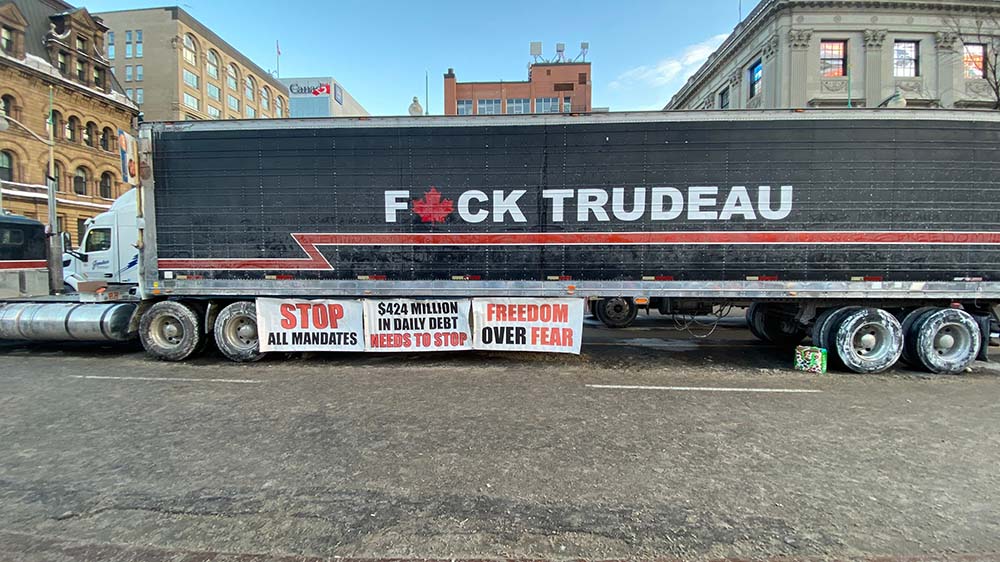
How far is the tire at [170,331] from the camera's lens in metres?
7.79

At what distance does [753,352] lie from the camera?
866cm

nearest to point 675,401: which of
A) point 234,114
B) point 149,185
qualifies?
point 149,185

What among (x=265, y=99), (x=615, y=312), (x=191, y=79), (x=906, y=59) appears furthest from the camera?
(x=265, y=99)

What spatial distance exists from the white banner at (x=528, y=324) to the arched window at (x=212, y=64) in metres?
75.7

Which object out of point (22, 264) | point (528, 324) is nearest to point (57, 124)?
point (22, 264)

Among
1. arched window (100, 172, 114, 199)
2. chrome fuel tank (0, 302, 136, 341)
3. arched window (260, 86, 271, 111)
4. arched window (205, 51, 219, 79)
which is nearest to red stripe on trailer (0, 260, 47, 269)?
chrome fuel tank (0, 302, 136, 341)

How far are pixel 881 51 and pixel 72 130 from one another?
54568 mm

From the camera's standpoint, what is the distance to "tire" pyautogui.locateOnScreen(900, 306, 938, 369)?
7.02m

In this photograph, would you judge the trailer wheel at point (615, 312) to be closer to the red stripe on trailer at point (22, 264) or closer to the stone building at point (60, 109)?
the red stripe on trailer at point (22, 264)

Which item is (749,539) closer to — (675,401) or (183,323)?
(675,401)

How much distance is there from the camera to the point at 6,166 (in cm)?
3075

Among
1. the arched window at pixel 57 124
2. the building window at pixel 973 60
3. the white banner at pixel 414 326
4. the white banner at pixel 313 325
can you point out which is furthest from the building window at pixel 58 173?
the building window at pixel 973 60

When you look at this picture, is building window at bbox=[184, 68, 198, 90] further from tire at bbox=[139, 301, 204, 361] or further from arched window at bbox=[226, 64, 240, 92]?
tire at bbox=[139, 301, 204, 361]

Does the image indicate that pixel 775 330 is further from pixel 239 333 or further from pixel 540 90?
pixel 540 90
